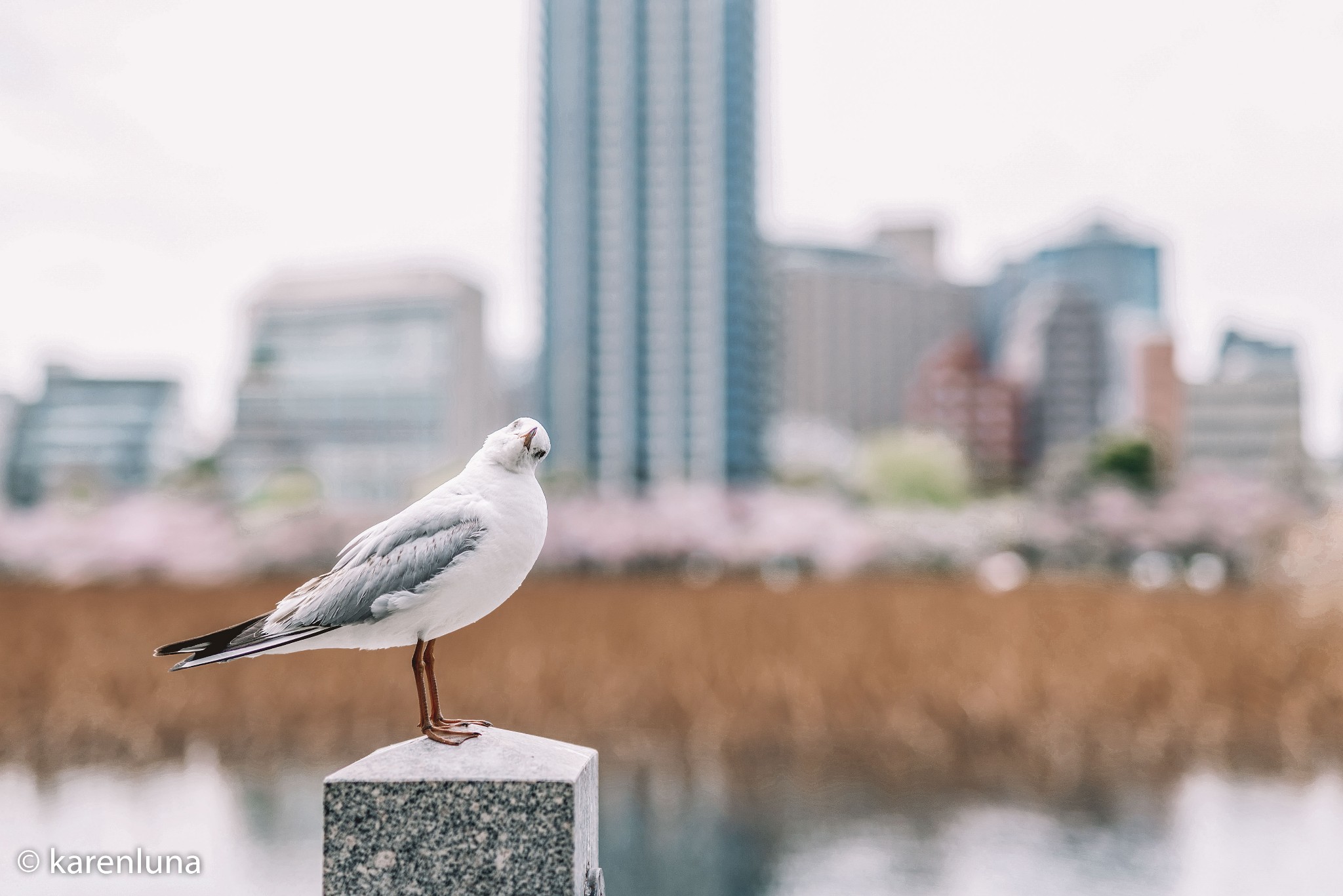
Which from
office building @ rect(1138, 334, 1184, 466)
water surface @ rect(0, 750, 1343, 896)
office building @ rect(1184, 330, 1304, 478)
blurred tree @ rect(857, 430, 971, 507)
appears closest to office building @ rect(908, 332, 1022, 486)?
office building @ rect(1138, 334, 1184, 466)

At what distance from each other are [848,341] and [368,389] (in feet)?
178

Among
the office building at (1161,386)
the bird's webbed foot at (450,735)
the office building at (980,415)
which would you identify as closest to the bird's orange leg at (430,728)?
the bird's webbed foot at (450,735)

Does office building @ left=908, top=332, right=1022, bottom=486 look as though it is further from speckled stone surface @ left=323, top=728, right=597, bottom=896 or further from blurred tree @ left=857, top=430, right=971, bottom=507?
speckled stone surface @ left=323, top=728, right=597, bottom=896

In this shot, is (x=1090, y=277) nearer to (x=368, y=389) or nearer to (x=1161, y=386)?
(x=1161, y=386)

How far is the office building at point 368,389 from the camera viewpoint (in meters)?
72.4

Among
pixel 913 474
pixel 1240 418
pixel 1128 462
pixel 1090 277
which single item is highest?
pixel 1090 277

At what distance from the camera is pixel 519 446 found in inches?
128

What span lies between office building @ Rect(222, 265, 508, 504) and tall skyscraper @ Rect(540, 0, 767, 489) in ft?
37.1

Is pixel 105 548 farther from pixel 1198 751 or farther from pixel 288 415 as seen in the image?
pixel 288 415

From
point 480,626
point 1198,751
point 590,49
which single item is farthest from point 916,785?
point 590,49

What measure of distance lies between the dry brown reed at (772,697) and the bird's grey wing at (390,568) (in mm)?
7204

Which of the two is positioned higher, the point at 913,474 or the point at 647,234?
the point at 647,234

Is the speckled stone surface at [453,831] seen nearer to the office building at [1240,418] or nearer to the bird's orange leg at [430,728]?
the bird's orange leg at [430,728]

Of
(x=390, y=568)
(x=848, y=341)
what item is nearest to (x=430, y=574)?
(x=390, y=568)
